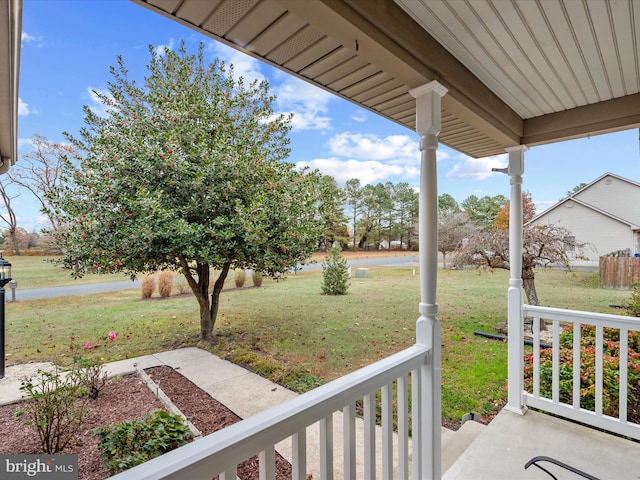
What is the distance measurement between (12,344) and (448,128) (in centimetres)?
310

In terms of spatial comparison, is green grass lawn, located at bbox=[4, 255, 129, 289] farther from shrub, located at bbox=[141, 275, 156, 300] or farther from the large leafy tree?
shrub, located at bbox=[141, 275, 156, 300]

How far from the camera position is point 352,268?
10.4ft

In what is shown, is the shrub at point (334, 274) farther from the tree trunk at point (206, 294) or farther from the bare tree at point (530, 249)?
the bare tree at point (530, 249)

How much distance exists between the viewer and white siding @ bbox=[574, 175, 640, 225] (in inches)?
120

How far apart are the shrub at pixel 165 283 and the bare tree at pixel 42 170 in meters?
0.77

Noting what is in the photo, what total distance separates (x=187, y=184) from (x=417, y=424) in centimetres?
212

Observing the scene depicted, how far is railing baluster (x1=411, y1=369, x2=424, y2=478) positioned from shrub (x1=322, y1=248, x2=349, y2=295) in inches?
69.9

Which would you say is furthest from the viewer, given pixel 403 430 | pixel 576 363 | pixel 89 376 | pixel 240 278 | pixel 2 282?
pixel 240 278

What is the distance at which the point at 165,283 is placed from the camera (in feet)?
8.18

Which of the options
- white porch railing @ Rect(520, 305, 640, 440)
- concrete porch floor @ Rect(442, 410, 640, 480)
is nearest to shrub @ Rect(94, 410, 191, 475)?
concrete porch floor @ Rect(442, 410, 640, 480)

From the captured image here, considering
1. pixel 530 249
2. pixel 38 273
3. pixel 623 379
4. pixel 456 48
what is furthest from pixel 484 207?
pixel 38 273

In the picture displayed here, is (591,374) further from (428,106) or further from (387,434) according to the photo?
(428,106)

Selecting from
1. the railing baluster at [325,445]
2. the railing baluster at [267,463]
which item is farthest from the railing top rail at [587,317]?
the railing baluster at [267,463]

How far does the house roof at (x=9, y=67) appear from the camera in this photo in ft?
2.17
